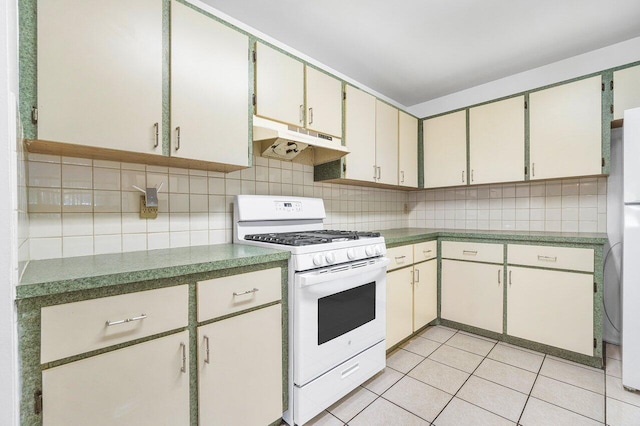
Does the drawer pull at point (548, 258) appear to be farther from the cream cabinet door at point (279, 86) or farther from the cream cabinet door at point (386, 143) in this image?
the cream cabinet door at point (279, 86)

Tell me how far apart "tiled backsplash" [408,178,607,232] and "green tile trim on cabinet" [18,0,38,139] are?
3331mm

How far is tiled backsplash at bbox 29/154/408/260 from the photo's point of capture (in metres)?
1.31

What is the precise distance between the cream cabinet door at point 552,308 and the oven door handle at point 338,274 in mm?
1259

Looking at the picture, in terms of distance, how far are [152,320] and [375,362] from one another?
55.7 inches

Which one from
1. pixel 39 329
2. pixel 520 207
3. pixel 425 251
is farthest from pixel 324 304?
pixel 520 207

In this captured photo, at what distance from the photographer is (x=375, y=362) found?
1.92 m

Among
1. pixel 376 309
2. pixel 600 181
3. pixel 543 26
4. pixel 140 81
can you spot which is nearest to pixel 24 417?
pixel 140 81

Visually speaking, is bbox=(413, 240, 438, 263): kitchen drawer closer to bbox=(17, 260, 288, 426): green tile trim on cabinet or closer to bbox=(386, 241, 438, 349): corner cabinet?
bbox=(386, 241, 438, 349): corner cabinet

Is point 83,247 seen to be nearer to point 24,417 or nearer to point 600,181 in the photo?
point 24,417

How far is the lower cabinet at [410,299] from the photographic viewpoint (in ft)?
7.35

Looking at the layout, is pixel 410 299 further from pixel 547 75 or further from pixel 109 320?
pixel 547 75

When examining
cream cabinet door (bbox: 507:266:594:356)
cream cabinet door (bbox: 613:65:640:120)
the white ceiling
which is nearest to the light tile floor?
cream cabinet door (bbox: 507:266:594:356)

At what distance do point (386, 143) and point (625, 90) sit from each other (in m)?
1.70

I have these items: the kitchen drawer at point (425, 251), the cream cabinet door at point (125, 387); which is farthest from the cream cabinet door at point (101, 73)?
the kitchen drawer at point (425, 251)
